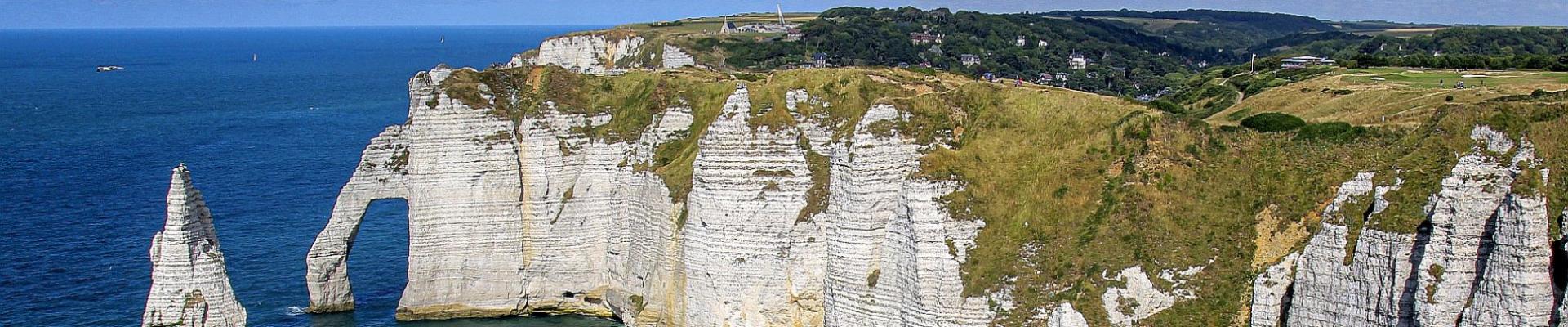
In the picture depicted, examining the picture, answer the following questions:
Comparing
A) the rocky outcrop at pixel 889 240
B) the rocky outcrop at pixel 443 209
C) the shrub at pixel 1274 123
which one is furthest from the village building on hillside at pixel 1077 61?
the rocky outcrop at pixel 889 240

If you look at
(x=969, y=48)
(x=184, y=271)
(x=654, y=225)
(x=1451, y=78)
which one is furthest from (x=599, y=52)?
(x=184, y=271)

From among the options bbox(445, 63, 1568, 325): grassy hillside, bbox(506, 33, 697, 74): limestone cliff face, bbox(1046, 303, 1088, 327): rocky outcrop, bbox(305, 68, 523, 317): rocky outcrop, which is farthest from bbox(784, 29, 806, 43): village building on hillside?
bbox(1046, 303, 1088, 327): rocky outcrop

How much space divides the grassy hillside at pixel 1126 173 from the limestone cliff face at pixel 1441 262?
49 cm

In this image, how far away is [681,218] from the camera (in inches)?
1468

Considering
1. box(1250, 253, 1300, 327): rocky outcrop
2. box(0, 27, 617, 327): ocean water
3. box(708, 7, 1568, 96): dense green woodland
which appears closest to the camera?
box(1250, 253, 1300, 327): rocky outcrop

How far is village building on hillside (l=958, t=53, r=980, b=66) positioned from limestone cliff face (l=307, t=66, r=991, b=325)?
63.8m

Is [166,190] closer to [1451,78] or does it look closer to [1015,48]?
[1451,78]

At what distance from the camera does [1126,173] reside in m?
32.4

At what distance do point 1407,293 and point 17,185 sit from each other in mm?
63397

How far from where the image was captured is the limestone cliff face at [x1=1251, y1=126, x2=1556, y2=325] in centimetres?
2497

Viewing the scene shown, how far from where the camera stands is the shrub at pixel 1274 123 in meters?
34.4

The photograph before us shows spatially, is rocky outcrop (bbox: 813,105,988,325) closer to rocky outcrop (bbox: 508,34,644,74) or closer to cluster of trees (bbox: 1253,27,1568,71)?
cluster of trees (bbox: 1253,27,1568,71)

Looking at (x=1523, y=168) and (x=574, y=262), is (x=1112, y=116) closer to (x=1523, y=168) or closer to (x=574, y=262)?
(x=1523, y=168)

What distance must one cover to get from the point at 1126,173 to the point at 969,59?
74019 mm
